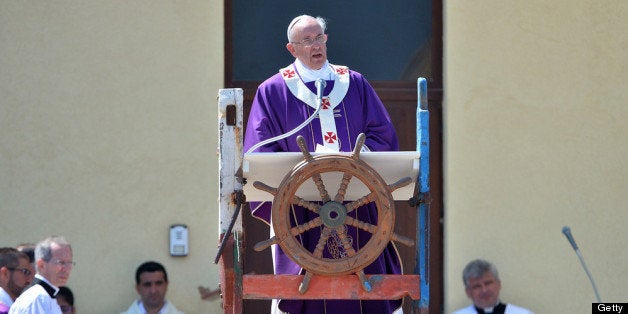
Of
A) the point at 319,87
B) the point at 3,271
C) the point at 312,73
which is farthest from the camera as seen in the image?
the point at 3,271

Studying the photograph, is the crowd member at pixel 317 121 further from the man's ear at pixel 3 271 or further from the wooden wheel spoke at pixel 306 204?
the man's ear at pixel 3 271

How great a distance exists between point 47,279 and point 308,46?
79.8 inches

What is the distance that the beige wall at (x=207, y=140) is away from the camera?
32.0 ft

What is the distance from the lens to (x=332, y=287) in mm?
6723

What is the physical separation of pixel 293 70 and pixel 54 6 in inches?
105

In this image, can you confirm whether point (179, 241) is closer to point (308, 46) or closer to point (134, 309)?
point (134, 309)

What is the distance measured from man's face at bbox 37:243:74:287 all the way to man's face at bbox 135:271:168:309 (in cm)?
124

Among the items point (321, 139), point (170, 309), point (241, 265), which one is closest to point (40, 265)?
point (170, 309)

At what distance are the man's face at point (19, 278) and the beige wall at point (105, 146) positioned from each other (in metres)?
0.69

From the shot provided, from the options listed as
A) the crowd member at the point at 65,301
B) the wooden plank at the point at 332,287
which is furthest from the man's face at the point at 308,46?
the crowd member at the point at 65,301

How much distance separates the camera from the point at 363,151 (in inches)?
273

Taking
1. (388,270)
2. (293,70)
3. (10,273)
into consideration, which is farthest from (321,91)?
(10,273)

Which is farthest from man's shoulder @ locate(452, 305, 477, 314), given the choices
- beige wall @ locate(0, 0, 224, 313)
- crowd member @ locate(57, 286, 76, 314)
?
crowd member @ locate(57, 286, 76, 314)

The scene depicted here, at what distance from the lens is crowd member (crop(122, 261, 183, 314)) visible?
9609 mm
